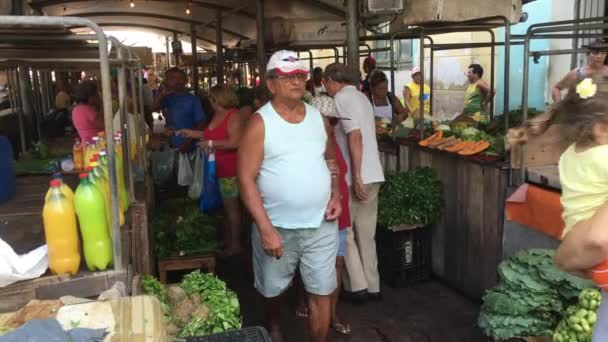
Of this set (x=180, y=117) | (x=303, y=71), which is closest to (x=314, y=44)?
(x=180, y=117)

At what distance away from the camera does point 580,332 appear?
3135 mm

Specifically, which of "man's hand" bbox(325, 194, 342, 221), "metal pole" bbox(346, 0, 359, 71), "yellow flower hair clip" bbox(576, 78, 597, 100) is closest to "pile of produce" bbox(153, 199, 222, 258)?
"man's hand" bbox(325, 194, 342, 221)

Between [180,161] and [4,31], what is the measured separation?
390 centimetres

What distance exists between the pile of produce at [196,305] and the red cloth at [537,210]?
2.20 m

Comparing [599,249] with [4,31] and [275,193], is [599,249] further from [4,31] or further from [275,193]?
[4,31]

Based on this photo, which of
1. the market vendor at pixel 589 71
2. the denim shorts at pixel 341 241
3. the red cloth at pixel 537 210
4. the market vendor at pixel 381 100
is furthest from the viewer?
the market vendor at pixel 381 100

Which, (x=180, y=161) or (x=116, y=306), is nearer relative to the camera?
(x=116, y=306)

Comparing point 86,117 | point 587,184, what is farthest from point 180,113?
point 587,184

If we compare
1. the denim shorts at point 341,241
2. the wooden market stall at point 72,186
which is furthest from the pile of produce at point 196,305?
the denim shorts at point 341,241

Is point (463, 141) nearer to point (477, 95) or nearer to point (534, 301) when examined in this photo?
point (534, 301)

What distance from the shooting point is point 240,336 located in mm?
2484

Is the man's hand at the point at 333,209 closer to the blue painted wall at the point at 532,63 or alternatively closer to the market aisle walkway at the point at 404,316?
the market aisle walkway at the point at 404,316

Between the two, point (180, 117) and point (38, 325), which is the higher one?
point (180, 117)

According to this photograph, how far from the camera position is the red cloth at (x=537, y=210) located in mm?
3988
